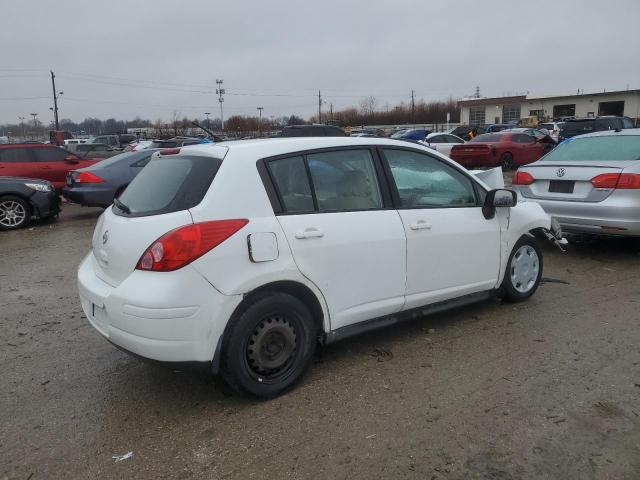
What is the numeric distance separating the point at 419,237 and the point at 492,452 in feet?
5.35

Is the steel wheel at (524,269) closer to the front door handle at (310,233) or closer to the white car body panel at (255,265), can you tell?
the white car body panel at (255,265)

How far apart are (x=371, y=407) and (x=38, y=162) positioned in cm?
1206

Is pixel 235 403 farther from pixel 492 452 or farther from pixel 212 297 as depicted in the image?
pixel 492 452

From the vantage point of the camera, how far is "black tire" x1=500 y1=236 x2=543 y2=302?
4.81 metres

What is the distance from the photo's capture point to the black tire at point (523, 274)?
4812mm

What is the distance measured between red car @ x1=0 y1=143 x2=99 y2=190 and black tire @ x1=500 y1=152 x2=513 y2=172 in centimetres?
1443

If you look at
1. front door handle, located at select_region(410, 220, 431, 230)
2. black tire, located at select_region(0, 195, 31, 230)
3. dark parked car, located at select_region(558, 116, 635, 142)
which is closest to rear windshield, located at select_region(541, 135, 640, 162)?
front door handle, located at select_region(410, 220, 431, 230)

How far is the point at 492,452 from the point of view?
2.77 meters

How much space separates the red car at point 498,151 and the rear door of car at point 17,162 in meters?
13.6

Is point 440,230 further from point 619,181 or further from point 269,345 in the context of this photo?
point 619,181


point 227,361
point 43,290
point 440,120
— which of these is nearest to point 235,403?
point 227,361

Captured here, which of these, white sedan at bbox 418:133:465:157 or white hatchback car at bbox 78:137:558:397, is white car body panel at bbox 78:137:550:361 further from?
white sedan at bbox 418:133:465:157

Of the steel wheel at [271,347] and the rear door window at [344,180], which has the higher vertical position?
the rear door window at [344,180]

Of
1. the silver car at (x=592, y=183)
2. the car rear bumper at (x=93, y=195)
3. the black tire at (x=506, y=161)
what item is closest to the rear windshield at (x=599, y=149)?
the silver car at (x=592, y=183)
